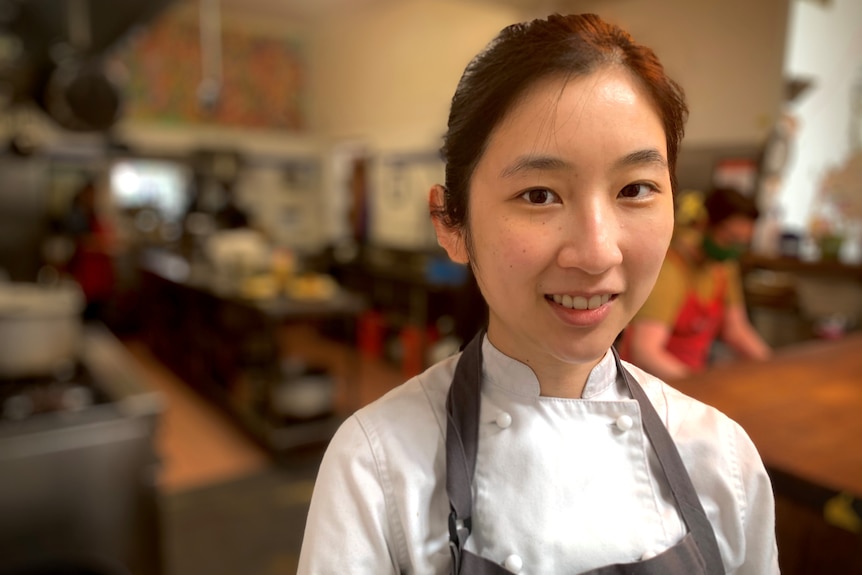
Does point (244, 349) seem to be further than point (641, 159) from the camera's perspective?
Yes

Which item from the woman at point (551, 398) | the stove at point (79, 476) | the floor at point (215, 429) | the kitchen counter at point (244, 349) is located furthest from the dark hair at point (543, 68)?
the kitchen counter at point (244, 349)

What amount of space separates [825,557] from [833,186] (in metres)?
0.76

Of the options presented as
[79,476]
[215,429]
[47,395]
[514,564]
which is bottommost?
[215,429]

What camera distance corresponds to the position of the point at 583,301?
1.06 ft

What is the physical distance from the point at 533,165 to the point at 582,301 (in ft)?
0.25

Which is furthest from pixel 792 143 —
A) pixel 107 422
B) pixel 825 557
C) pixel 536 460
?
pixel 107 422

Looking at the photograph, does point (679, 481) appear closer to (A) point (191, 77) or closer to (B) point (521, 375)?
(B) point (521, 375)

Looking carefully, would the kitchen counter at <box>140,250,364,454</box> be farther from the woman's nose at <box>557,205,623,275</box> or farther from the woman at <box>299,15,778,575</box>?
the woman's nose at <box>557,205,623,275</box>

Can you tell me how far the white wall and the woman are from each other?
90mm

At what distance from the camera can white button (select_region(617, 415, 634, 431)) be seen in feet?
1.17

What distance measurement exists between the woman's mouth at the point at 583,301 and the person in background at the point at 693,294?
43mm

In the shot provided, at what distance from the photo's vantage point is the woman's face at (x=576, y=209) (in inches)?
12.1

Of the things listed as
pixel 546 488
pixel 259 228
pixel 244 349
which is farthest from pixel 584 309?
pixel 259 228

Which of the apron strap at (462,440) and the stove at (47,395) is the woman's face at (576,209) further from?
the stove at (47,395)
